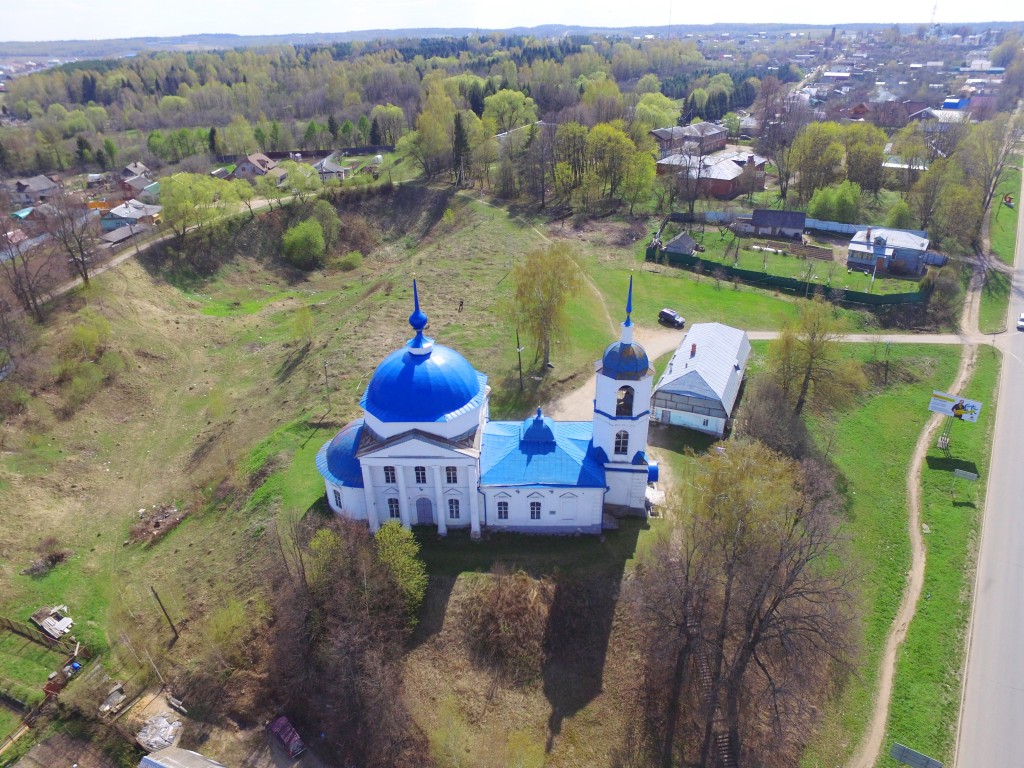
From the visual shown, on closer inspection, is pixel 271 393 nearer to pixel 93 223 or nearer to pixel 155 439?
pixel 155 439

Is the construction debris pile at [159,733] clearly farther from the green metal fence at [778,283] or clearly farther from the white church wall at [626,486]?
the green metal fence at [778,283]

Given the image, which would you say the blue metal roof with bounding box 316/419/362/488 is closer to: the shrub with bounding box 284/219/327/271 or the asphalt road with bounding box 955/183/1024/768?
the asphalt road with bounding box 955/183/1024/768

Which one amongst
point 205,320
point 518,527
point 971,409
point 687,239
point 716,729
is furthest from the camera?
point 687,239

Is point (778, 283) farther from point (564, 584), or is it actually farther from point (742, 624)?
point (564, 584)

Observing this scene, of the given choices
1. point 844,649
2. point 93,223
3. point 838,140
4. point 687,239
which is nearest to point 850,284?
point 687,239

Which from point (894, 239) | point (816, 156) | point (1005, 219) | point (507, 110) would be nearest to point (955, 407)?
point (894, 239)

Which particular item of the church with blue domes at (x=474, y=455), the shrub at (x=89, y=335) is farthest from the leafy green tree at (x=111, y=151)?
the church with blue domes at (x=474, y=455)

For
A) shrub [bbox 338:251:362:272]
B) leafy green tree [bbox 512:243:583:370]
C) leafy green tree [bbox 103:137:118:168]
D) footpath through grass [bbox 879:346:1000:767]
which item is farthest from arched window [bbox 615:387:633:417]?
leafy green tree [bbox 103:137:118:168]
